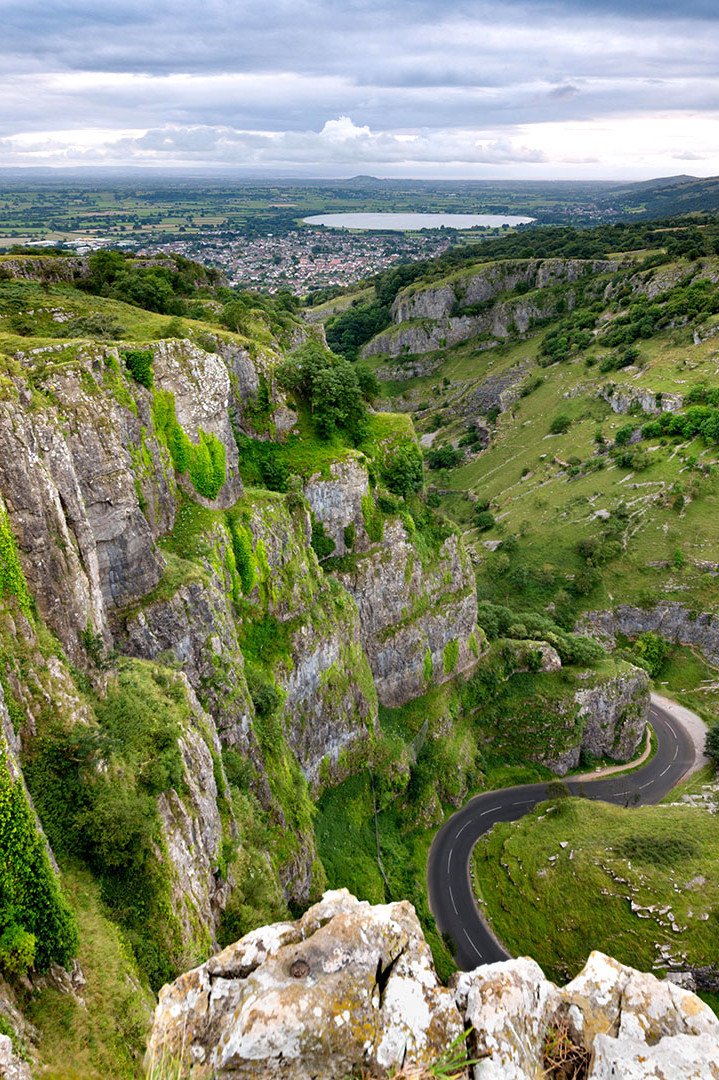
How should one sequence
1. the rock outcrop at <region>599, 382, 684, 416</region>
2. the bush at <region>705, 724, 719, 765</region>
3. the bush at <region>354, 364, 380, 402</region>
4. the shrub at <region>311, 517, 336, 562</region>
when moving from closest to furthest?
the shrub at <region>311, 517, 336, 562</region> < the bush at <region>354, 364, 380, 402</region> < the bush at <region>705, 724, 719, 765</region> < the rock outcrop at <region>599, 382, 684, 416</region>

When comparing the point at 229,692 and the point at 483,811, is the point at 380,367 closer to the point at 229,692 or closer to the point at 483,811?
the point at 483,811

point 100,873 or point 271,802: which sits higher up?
point 100,873

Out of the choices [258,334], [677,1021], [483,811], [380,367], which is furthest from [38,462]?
[380,367]

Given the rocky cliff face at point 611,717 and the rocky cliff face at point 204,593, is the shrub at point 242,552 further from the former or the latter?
the rocky cliff face at point 611,717

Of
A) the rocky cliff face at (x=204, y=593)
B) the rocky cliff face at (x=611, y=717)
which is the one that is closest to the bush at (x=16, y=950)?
the rocky cliff face at (x=204, y=593)

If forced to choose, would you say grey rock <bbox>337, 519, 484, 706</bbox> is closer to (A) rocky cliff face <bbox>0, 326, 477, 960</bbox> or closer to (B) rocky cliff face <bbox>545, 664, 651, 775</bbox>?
(A) rocky cliff face <bbox>0, 326, 477, 960</bbox>

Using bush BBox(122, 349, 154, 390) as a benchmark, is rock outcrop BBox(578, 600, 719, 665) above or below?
below

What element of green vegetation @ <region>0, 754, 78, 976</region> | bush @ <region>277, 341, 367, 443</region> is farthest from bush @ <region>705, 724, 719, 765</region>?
green vegetation @ <region>0, 754, 78, 976</region>

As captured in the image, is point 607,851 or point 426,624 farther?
point 426,624
